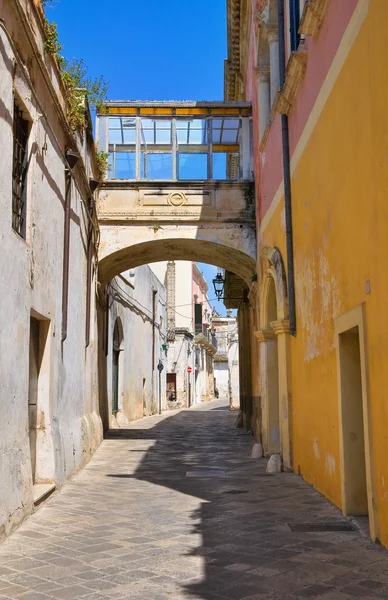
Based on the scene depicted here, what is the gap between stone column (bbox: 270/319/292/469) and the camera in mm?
9586

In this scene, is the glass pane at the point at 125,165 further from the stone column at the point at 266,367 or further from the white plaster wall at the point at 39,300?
the stone column at the point at 266,367

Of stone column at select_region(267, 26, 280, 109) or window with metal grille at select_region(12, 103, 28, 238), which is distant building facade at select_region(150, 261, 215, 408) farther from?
window with metal grille at select_region(12, 103, 28, 238)

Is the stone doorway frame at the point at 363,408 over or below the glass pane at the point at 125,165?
below

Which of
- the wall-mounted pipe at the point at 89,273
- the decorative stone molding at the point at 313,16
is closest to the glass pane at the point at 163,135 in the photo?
the wall-mounted pipe at the point at 89,273

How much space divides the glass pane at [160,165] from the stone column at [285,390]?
220 inches

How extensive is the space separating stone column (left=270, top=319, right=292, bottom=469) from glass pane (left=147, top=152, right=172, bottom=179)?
5.59 metres

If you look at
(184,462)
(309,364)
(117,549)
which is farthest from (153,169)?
(117,549)

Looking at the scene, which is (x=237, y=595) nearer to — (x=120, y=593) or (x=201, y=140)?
(x=120, y=593)

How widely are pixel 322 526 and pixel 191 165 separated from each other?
9830 mm

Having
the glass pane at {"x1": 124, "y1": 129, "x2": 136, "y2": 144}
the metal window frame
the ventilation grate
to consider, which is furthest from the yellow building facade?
the glass pane at {"x1": 124, "y1": 129, "x2": 136, "y2": 144}

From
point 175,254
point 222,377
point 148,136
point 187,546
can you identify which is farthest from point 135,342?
point 222,377

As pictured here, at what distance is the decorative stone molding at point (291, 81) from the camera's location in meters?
8.27

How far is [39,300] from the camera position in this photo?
24.0 ft

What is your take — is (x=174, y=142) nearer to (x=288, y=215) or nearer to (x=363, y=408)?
(x=288, y=215)
